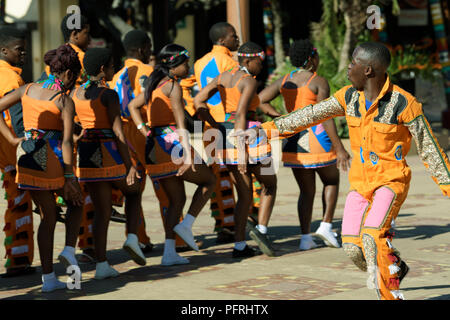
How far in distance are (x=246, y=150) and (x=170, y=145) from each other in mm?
751

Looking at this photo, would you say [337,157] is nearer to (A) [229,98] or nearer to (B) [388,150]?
(A) [229,98]

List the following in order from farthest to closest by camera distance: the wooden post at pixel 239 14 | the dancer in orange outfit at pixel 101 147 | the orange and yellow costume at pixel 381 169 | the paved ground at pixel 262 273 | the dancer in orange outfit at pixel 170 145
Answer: the wooden post at pixel 239 14
the dancer in orange outfit at pixel 170 145
the dancer in orange outfit at pixel 101 147
the paved ground at pixel 262 273
the orange and yellow costume at pixel 381 169

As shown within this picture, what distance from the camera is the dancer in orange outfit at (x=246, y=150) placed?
788 centimetres

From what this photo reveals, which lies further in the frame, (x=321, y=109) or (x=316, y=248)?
(x=316, y=248)

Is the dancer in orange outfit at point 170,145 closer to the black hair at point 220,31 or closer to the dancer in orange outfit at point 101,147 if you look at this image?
the dancer in orange outfit at point 101,147

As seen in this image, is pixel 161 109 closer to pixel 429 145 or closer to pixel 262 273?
pixel 262 273

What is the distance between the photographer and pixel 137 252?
7191mm

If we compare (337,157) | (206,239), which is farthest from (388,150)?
(206,239)

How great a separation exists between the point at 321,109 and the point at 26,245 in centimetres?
297

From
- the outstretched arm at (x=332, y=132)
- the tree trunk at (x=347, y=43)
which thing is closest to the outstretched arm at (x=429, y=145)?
the outstretched arm at (x=332, y=132)

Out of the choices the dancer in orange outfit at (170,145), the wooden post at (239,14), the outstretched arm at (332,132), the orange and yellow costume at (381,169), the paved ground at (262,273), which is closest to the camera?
the orange and yellow costume at (381,169)

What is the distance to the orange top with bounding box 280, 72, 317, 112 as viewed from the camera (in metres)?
8.31

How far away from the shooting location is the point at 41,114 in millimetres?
6520

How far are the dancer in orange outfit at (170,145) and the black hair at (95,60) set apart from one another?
67 centimetres
